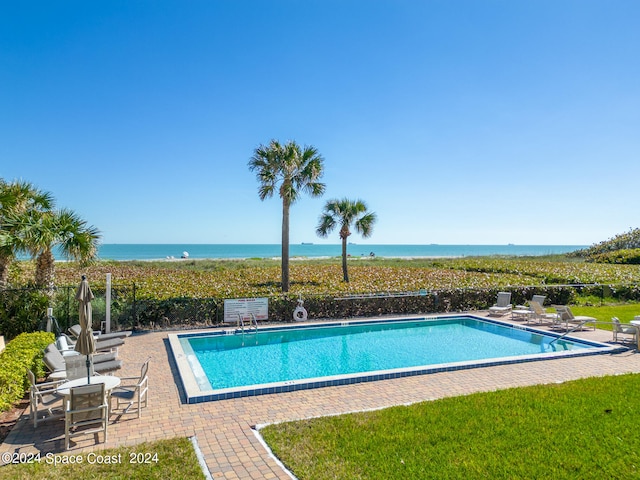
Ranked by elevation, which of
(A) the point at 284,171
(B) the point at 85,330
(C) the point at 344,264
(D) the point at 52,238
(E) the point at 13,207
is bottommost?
(B) the point at 85,330

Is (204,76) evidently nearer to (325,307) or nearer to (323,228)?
(325,307)

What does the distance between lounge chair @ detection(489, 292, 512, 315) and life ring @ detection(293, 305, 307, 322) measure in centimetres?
736

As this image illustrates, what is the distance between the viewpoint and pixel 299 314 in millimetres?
14125

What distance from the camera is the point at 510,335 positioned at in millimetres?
13117

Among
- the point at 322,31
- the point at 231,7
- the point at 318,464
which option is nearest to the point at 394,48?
the point at 322,31

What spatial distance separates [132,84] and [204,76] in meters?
2.85

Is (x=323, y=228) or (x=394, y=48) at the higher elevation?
(x=394, y=48)

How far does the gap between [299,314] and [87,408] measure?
9.21 metres

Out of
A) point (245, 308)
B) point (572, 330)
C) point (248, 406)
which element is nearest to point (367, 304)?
point (245, 308)

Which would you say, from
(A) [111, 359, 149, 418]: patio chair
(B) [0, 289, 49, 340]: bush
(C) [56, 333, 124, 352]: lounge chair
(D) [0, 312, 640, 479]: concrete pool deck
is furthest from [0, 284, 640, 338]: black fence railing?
(A) [111, 359, 149, 418]: patio chair

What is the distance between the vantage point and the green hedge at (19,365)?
6094 mm

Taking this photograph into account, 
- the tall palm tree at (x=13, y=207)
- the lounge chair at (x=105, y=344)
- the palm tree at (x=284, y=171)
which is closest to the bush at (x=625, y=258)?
the palm tree at (x=284, y=171)

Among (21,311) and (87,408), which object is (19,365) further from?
(21,311)

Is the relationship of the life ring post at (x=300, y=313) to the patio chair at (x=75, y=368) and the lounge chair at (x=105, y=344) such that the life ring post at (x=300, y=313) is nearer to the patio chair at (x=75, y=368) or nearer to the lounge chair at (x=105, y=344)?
the lounge chair at (x=105, y=344)
